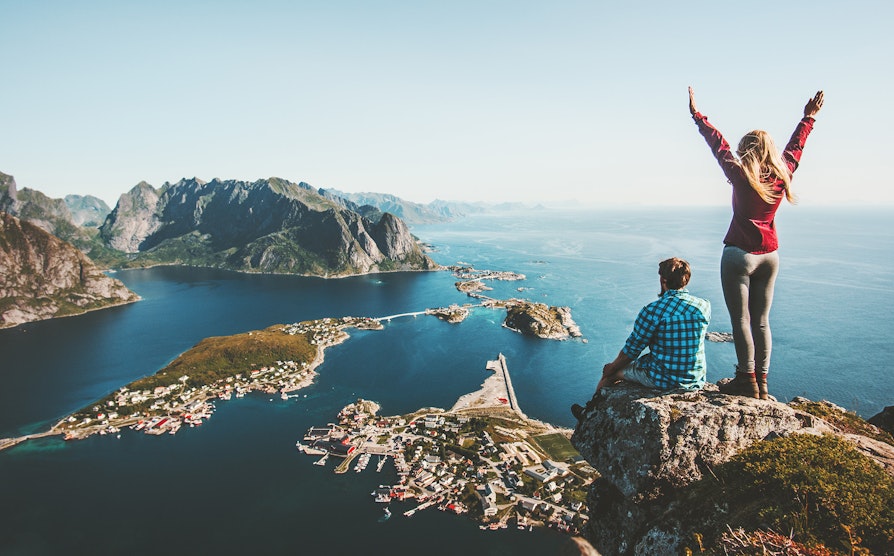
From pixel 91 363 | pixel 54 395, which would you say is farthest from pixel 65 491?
pixel 91 363

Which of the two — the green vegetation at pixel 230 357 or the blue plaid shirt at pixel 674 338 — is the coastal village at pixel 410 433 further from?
the blue plaid shirt at pixel 674 338

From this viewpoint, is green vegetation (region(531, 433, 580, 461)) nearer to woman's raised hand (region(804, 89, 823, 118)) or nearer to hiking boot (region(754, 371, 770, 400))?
hiking boot (region(754, 371, 770, 400))

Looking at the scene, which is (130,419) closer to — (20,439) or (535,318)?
(20,439)

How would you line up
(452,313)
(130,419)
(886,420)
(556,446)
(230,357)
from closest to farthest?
(886,420) < (556,446) < (130,419) < (230,357) < (452,313)

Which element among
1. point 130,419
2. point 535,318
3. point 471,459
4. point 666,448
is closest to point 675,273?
point 666,448

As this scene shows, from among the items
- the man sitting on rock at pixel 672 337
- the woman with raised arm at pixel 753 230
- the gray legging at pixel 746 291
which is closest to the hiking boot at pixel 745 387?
the woman with raised arm at pixel 753 230

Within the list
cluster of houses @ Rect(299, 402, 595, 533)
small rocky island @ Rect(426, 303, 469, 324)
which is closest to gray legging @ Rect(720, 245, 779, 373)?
cluster of houses @ Rect(299, 402, 595, 533)
